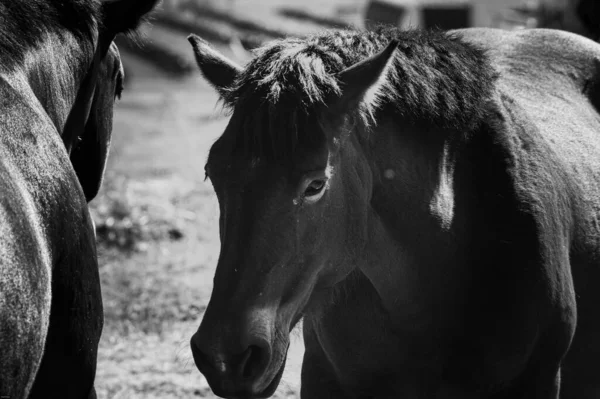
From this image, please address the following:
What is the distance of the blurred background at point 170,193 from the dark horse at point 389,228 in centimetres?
32

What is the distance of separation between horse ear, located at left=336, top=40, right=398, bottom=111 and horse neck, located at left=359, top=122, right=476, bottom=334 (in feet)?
0.82

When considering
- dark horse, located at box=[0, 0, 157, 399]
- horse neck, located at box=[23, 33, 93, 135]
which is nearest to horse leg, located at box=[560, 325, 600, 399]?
dark horse, located at box=[0, 0, 157, 399]

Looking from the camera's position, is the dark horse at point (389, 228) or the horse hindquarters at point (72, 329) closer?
the dark horse at point (389, 228)

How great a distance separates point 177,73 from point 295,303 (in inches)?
552

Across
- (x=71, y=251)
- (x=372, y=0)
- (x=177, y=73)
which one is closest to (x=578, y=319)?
(x=71, y=251)

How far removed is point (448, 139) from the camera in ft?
10.1

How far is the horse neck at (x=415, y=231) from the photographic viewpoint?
2.97 metres

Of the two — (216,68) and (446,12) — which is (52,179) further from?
(446,12)

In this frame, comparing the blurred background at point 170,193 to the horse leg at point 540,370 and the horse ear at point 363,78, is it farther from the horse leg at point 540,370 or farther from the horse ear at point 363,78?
the horse leg at point 540,370

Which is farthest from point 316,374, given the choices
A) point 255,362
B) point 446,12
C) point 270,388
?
point 446,12

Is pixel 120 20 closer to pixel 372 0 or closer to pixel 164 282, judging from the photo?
pixel 164 282

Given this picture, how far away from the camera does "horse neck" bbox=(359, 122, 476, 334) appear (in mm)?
2967

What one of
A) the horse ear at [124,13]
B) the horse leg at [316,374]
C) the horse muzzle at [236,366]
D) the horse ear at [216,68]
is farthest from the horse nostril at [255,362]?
the horse ear at [124,13]

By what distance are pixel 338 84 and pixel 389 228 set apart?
0.58m
